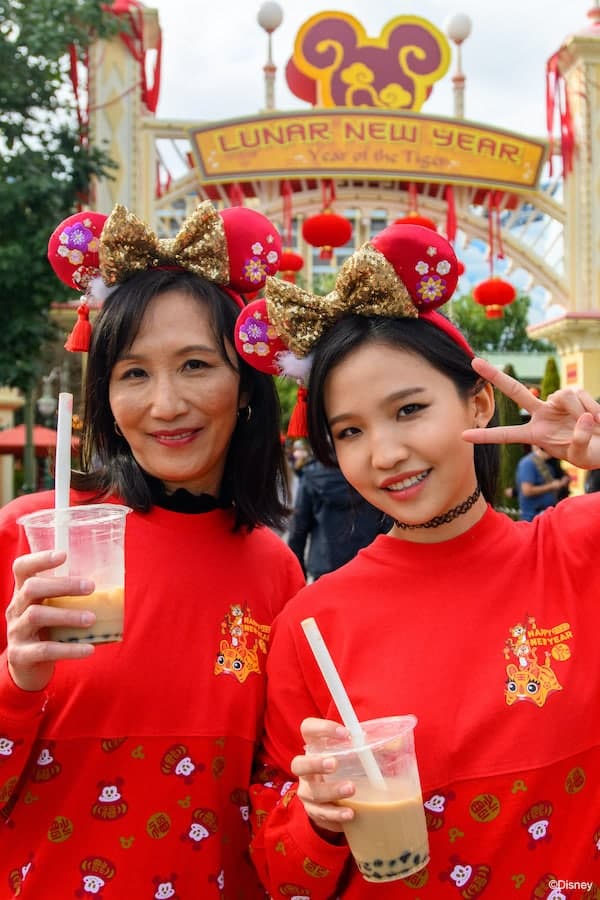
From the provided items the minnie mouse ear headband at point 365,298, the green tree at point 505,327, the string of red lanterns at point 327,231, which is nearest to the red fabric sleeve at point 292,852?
the minnie mouse ear headband at point 365,298

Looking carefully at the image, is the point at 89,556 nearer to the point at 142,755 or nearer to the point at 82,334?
the point at 142,755

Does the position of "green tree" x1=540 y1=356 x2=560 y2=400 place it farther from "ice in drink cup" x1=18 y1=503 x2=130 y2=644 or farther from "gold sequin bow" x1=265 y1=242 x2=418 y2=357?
"ice in drink cup" x1=18 y1=503 x2=130 y2=644

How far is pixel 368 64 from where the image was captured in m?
12.3

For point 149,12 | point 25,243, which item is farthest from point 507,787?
point 149,12

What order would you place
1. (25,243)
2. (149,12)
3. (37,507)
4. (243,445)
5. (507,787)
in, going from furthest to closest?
(149,12) < (25,243) < (243,445) < (37,507) < (507,787)

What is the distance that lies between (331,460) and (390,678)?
50cm

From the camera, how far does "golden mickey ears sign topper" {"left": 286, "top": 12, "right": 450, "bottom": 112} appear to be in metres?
12.0

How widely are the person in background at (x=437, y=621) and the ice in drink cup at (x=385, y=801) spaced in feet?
0.05

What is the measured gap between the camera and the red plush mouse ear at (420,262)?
1601 mm

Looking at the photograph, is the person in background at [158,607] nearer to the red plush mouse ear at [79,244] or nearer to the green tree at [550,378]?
the red plush mouse ear at [79,244]

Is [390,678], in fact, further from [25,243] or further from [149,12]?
[149,12]

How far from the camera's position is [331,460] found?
1.75 metres

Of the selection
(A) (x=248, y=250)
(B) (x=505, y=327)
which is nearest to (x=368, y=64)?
(A) (x=248, y=250)

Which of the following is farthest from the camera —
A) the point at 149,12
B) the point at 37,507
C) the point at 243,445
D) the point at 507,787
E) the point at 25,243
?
the point at 149,12
